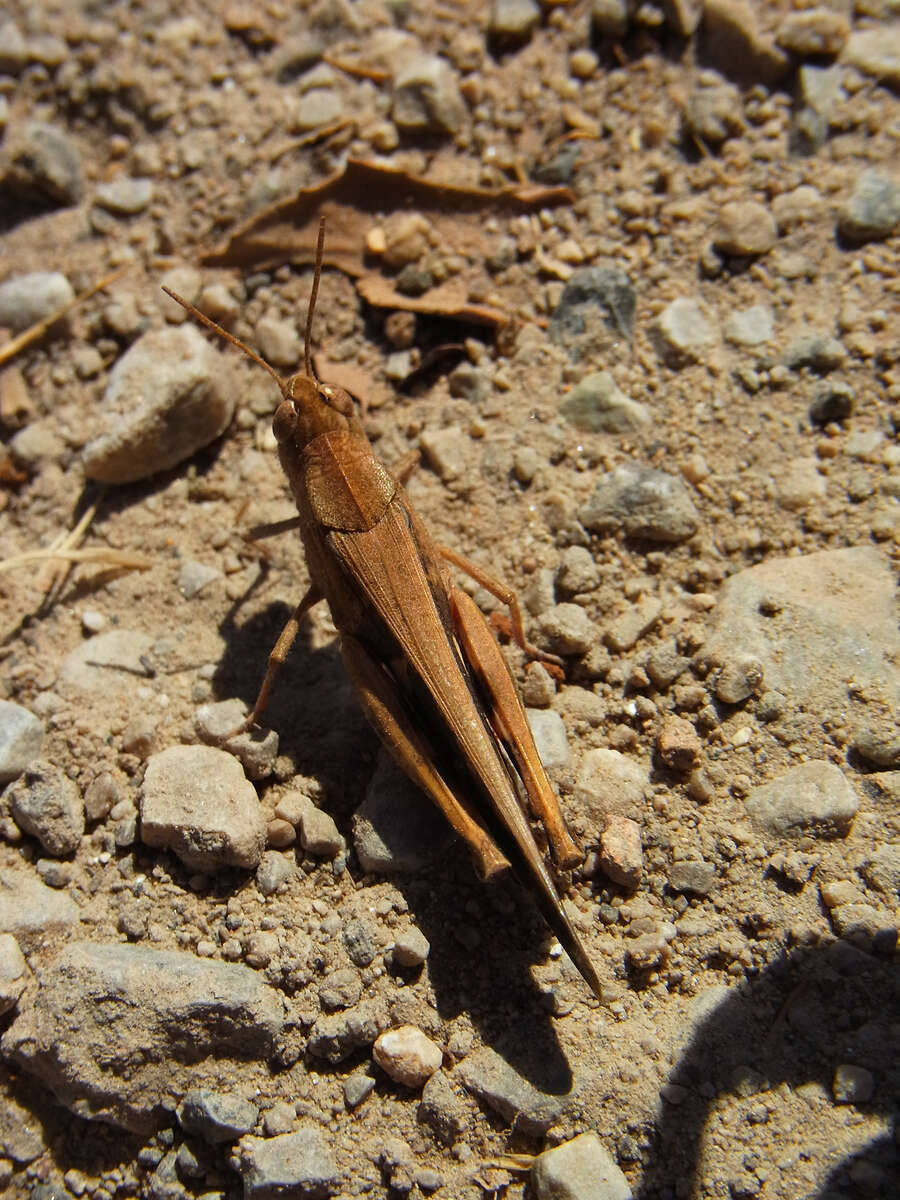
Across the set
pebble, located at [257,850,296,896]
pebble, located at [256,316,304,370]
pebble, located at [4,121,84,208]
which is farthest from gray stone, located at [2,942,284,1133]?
pebble, located at [4,121,84,208]

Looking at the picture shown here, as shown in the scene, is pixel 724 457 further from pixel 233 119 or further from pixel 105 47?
pixel 105 47

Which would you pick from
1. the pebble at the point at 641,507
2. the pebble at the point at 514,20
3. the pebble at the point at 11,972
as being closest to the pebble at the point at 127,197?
the pebble at the point at 514,20

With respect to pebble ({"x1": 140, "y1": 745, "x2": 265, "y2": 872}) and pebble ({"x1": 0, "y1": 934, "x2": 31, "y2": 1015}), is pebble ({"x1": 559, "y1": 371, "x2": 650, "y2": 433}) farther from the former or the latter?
pebble ({"x1": 0, "y1": 934, "x2": 31, "y2": 1015})

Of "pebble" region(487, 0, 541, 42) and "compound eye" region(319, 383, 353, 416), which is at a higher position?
"pebble" region(487, 0, 541, 42)

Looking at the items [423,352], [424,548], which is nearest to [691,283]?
[423,352]

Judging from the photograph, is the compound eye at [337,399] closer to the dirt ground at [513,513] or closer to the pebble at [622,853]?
the dirt ground at [513,513]
